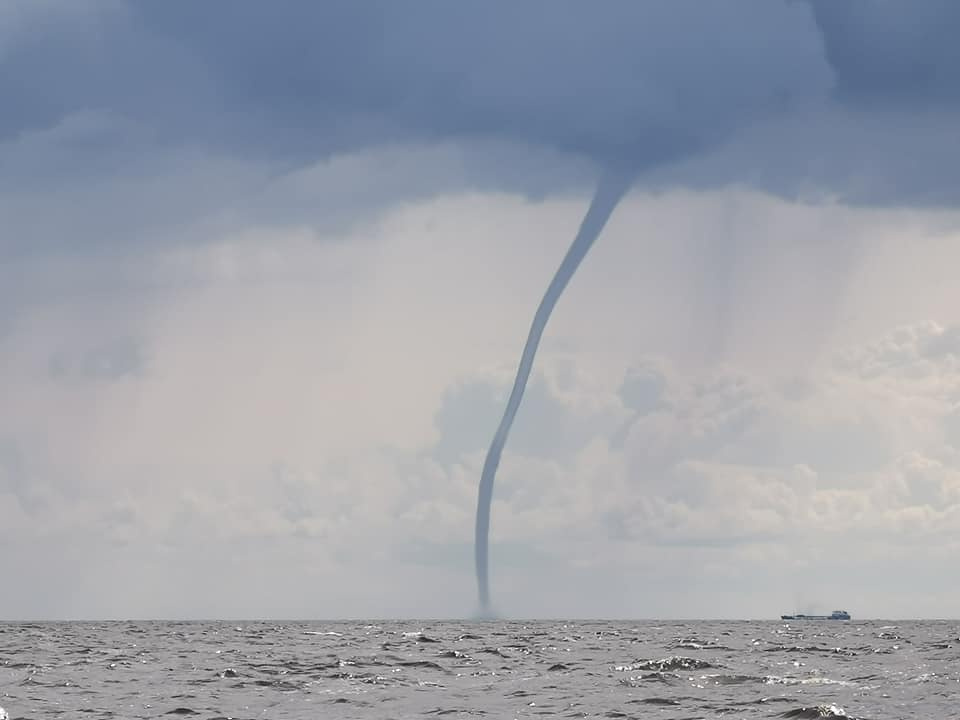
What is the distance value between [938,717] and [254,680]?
3425 cm

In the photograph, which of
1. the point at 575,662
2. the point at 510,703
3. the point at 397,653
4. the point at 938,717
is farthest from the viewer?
the point at 397,653

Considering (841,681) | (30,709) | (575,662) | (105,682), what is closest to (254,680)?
(105,682)

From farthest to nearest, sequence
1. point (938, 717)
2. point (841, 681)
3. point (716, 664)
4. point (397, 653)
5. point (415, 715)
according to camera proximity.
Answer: point (397, 653) → point (716, 664) → point (841, 681) → point (415, 715) → point (938, 717)

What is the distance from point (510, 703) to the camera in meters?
55.0

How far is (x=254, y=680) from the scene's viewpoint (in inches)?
2662

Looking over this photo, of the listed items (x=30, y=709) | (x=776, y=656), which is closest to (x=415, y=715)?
(x=30, y=709)

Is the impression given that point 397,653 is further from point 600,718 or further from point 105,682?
point 600,718

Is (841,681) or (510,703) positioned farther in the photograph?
(841,681)

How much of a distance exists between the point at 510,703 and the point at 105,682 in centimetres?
2399

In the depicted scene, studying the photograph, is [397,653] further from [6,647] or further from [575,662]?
[6,647]

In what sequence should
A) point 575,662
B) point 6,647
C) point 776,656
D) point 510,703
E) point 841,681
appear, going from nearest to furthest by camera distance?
point 510,703, point 841,681, point 575,662, point 776,656, point 6,647

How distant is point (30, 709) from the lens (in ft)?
173

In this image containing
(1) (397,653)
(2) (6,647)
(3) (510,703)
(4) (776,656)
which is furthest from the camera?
(2) (6,647)

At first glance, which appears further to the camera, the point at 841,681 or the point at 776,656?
the point at 776,656
